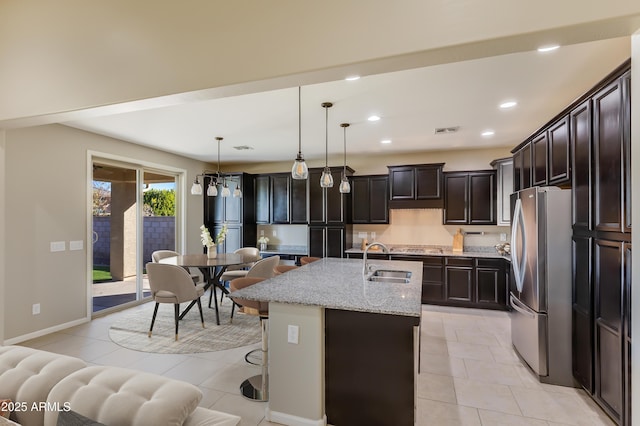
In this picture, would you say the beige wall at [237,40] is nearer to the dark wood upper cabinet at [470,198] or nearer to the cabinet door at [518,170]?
the cabinet door at [518,170]

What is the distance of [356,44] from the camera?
1.67 meters

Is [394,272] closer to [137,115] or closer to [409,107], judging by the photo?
[409,107]

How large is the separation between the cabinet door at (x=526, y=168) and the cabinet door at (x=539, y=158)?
0.11 metres

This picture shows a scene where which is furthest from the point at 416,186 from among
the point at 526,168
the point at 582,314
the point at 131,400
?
the point at 131,400

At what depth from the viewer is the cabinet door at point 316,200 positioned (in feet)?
19.2

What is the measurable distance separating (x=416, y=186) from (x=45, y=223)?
531 centimetres

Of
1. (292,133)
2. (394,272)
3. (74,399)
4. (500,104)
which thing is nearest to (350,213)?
(292,133)

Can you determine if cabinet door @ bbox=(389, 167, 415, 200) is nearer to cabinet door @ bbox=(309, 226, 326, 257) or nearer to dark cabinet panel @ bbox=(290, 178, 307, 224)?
cabinet door @ bbox=(309, 226, 326, 257)

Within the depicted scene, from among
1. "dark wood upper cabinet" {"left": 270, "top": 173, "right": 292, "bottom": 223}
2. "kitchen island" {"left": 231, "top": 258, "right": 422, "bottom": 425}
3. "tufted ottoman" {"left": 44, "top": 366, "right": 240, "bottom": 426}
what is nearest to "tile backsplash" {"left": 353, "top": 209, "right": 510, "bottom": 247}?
"dark wood upper cabinet" {"left": 270, "top": 173, "right": 292, "bottom": 223}

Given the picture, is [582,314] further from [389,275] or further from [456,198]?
[456,198]

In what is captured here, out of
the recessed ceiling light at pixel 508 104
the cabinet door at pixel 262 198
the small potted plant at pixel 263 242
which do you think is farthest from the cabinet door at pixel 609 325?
the small potted plant at pixel 263 242

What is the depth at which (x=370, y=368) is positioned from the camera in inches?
81.0

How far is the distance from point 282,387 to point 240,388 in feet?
2.09

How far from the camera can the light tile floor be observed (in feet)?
7.48
